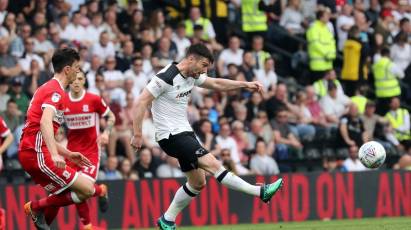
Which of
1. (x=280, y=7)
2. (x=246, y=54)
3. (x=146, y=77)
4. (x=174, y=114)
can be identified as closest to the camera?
(x=174, y=114)

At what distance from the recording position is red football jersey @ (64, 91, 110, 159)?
615 inches

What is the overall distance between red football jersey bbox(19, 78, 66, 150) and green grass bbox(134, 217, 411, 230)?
523 cm

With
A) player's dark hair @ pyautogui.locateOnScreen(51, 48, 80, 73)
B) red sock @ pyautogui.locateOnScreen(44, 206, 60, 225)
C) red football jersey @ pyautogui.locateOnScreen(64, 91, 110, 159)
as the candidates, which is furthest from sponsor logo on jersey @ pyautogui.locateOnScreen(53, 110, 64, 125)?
red football jersey @ pyautogui.locateOnScreen(64, 91, 110, 159)

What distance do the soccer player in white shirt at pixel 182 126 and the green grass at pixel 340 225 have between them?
3.14 m

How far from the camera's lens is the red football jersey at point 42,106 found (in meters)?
13.0

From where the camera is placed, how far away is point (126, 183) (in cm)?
1878

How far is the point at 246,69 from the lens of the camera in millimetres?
22609

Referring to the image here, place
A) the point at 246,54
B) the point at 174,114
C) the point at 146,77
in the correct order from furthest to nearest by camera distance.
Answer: the point at 246,54
the point at 146,77
the point at 174,114

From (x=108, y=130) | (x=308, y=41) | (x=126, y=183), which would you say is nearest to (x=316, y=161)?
(x=308, y=41)

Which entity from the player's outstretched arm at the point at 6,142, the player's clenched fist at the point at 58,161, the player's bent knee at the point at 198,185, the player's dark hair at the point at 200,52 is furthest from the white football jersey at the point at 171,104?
the player's outstretched arm at the point at 6,142

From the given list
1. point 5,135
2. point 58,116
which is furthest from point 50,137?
point 5,135

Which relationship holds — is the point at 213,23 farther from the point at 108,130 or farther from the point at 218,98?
the point at 108,130

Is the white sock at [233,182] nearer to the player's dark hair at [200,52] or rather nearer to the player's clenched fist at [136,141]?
the player's clenched fist at [136,141]

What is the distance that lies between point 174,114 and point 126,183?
4719mm
